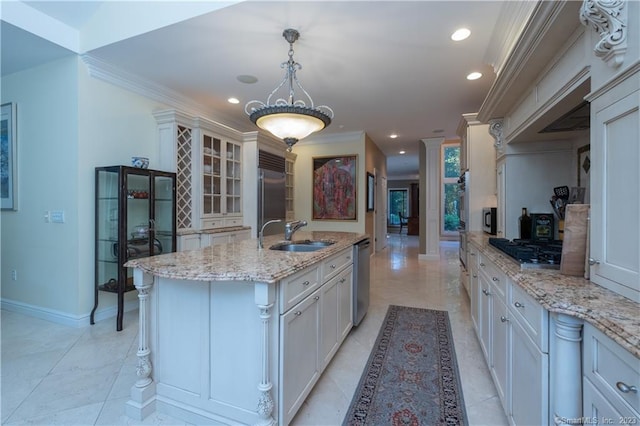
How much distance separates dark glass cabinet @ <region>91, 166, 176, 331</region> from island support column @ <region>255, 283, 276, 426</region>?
7.26 ft

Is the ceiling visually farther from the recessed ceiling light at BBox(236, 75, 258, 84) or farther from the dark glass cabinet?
the dark glass cabinet

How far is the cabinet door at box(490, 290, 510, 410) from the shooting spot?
1598mm

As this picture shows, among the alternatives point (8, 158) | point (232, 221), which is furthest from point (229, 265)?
point (8, 158)

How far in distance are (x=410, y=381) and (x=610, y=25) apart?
2.16 metres

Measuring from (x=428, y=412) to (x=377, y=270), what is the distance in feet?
12.6

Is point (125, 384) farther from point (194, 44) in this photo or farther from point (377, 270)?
point (377, 270)

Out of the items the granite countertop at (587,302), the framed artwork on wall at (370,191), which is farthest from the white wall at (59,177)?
the framed artwork on wall at (370,191)

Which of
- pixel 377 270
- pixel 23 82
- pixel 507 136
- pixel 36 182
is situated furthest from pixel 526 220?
pixel 23 82

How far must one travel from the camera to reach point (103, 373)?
2162 millimetres

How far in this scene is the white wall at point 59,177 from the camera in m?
3.03

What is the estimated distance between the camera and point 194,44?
9.01 ft

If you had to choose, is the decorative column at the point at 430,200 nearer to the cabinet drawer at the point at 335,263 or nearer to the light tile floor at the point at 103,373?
the light tile floor at the point at 103,373

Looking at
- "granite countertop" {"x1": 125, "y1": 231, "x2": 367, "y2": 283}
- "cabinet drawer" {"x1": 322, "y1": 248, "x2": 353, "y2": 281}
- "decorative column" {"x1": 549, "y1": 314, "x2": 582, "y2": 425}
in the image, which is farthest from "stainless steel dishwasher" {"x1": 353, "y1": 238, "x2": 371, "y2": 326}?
"decorative column" {"x1": 549, "y1": 314, "x2": 582, "y2": 425}

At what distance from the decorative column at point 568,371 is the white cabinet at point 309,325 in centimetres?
114
